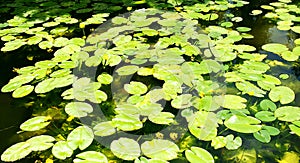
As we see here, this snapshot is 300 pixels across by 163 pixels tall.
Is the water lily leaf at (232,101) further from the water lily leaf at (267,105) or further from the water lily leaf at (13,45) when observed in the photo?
the water lily leaf at (13,45)

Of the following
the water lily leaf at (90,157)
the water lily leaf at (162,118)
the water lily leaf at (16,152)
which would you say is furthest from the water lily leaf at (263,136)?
the water lily leaf at (16,152)

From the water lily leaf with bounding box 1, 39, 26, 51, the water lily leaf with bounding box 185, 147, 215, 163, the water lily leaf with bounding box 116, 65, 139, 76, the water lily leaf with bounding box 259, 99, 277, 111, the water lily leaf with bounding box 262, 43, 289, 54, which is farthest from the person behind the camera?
the water lily leaf with bounding box 1, 39, 26, 51

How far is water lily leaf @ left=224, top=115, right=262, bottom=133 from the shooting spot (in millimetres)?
1128

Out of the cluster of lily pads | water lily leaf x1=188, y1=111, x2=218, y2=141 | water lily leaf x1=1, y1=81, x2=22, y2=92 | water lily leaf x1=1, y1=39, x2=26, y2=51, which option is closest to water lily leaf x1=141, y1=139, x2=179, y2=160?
the cluster of lily pads

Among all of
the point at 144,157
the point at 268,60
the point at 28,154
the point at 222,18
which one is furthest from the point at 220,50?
the point at 28,154

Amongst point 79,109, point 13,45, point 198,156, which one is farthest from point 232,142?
point 13,45

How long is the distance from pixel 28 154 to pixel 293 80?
121cm

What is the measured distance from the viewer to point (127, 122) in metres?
1.19

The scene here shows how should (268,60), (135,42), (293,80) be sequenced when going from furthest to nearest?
(135,42) → (268,60) → (293,80)

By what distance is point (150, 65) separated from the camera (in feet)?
5.13

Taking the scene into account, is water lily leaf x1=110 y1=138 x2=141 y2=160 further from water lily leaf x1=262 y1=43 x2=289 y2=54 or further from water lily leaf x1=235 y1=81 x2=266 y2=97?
water lily leaf x1=262 y1=43 x2=289 y2=54

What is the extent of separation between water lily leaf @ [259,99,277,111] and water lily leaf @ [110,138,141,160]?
0.55 m

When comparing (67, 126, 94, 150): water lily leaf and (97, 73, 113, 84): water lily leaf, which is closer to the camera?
(67, 126, 94, 150): water lily leaf

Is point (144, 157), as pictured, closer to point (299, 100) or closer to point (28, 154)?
point (28, 154)
